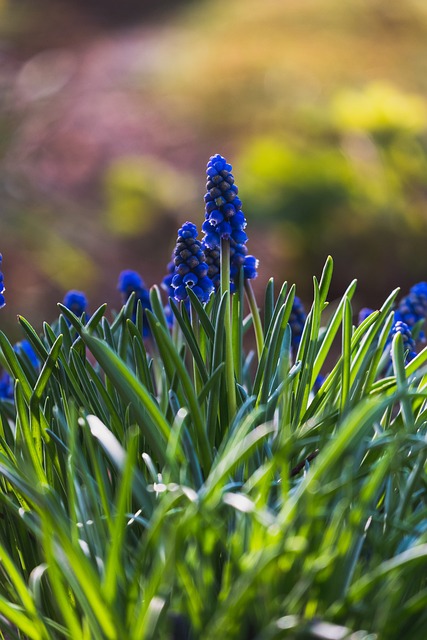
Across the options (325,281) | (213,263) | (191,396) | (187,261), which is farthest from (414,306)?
(191,396)

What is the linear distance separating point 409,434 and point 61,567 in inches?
17.7

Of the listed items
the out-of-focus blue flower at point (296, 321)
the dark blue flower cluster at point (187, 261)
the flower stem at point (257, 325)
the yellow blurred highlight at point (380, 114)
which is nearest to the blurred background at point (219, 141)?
the yellow blurred highlight at point (380, 114)

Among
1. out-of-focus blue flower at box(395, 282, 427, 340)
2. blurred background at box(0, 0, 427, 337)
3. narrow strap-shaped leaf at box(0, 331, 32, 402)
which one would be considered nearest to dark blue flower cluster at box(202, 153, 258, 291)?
narrow strap-shaped leaf at box(0, 331, 32, 402)

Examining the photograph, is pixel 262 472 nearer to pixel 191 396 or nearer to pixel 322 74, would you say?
pixel 191 396

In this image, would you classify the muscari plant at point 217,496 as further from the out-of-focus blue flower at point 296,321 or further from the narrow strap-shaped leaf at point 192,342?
the out-of-focus blue flower at point 296,321

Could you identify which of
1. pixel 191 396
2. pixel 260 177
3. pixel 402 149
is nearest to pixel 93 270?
pixel 260 177

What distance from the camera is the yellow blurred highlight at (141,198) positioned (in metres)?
6.10

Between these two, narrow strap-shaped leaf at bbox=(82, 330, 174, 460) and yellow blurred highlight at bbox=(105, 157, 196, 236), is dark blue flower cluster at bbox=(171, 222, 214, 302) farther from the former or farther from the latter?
yellow blurred highlight at bbox=(105, 157, 196, 236)

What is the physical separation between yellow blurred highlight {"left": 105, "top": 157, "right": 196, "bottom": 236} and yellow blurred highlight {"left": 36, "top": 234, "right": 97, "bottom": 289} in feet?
1.91

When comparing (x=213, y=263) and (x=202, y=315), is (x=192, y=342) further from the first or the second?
(x=213, y=263)

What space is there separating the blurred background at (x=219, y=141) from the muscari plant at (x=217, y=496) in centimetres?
346

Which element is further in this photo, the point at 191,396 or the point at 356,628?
the point at 191,396

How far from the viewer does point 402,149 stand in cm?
550

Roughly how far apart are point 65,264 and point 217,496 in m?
4.67
